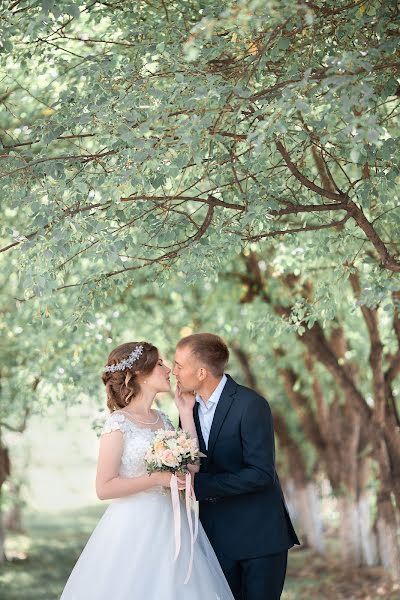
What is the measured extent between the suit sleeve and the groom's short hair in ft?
1.19

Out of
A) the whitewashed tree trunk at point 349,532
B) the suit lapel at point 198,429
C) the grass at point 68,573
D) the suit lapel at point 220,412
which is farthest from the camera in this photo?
the whitewashed tree trunk at point 349,532

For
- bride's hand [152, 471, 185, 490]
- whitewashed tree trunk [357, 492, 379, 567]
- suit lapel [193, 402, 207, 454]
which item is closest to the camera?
bride's hand [152, 471, 185, 490]

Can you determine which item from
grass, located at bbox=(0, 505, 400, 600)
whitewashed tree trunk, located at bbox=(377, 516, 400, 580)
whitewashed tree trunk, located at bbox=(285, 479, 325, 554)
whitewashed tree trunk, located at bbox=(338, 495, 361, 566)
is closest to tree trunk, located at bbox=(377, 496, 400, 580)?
whitewashed tree trunk, located at bbox=(377, 516, 400, 580)

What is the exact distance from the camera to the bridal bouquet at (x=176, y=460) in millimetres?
5770

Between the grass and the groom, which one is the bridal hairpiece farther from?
the grass

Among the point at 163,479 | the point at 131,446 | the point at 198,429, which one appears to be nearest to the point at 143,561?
the point at 163,479

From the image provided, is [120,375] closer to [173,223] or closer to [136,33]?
[173,223]

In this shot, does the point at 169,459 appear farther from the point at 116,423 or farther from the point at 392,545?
the point at 392,545

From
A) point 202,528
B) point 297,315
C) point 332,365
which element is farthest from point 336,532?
point 202,528

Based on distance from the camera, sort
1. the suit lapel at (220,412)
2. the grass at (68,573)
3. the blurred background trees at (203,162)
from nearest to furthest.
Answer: the blurred background trees at (203,162) < the suit lapel at (220,412) < the grass at (68,573)

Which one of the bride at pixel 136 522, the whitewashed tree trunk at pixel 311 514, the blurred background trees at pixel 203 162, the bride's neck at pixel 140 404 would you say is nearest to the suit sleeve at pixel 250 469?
the bride at pixel 136 522

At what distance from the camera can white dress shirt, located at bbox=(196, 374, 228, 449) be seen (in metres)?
6.38

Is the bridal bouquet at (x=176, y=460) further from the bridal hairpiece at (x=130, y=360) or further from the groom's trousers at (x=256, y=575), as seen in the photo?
the bridal hairpiece at (x=130, y=360)

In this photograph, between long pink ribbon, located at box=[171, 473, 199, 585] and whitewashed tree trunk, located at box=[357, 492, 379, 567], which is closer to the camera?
long pink ribbon, located at box=[171, 473, 199, 585]
